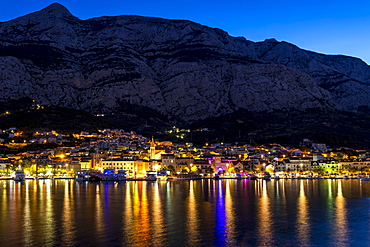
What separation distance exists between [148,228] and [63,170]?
8757 cm

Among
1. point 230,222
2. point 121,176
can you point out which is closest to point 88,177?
Result: point 121,176

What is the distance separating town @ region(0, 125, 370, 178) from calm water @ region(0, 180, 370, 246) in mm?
58679

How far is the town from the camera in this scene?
11350 centimetres

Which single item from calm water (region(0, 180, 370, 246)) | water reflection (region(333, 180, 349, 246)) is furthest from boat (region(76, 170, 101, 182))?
water reflection (region(333, 180, 349, 246))

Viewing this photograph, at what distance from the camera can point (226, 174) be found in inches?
4510

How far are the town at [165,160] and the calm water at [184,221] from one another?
58.7 metres

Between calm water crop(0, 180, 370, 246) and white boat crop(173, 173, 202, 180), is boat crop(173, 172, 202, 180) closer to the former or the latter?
white boat crop(173, 173, 202, 180)

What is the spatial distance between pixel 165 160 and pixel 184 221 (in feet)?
265

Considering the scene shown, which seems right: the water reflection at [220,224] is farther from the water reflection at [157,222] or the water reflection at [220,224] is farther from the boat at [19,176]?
the boat at [19,176]

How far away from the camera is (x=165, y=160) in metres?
117

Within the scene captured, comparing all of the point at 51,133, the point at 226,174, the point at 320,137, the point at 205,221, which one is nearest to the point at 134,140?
the point at 51,133

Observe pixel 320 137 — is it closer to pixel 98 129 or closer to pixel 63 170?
pixel 98 129

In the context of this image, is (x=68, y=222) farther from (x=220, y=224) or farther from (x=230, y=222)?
(x=230, y=222)

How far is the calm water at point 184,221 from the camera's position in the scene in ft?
95.9
